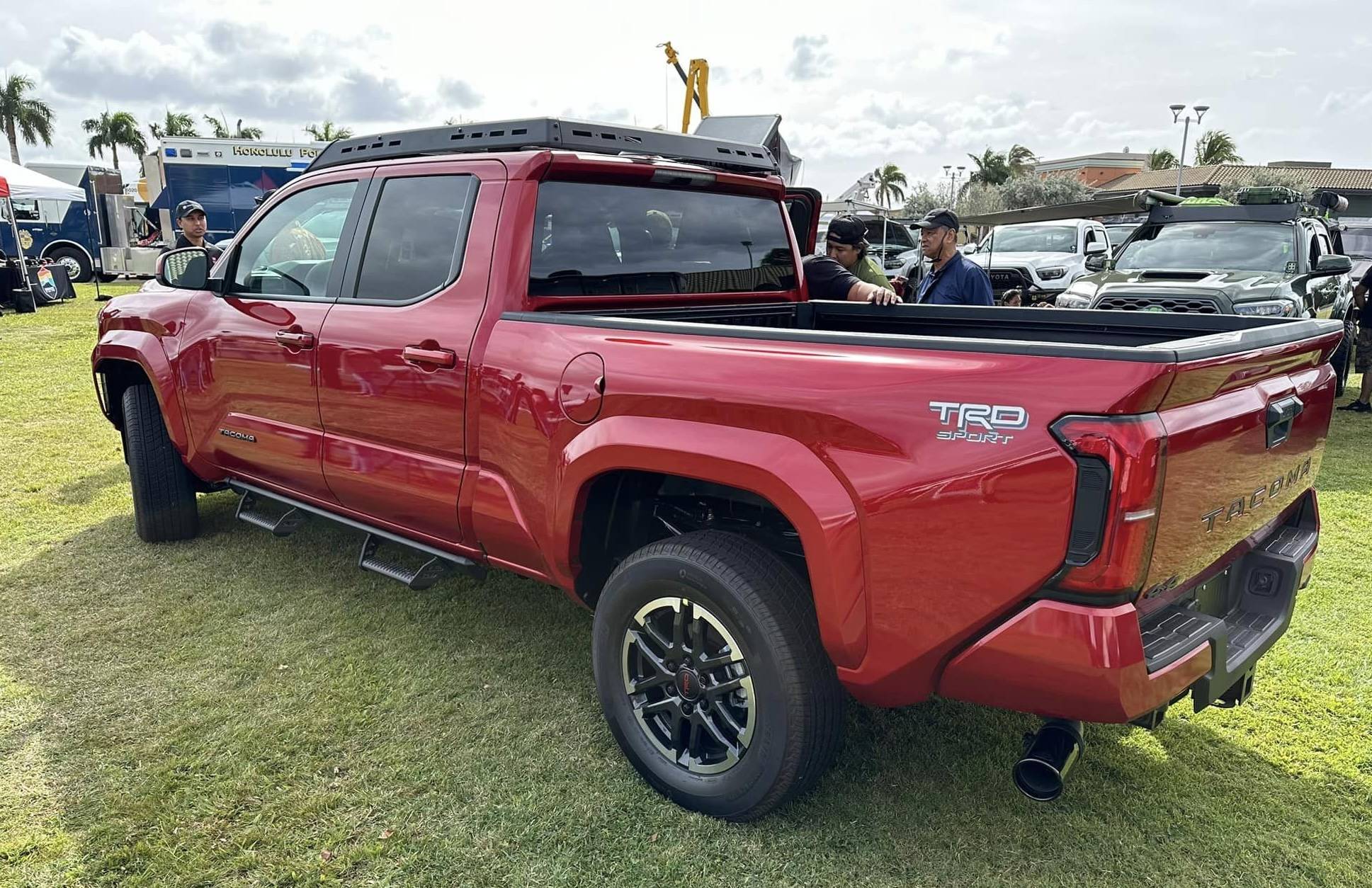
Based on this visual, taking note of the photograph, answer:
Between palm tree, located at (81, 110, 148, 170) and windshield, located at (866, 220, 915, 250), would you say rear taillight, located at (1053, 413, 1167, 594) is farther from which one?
palm tree, located at (81, 110, 148, 170)

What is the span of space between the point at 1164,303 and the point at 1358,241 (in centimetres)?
1296

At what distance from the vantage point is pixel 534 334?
2766 mm

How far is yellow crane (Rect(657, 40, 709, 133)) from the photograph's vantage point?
→ 16797 millimetres

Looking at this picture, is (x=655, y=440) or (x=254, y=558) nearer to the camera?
(x=655, y=440)

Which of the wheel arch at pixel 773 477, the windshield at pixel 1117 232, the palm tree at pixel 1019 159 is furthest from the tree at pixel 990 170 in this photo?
the wheel arch at pixel 773 477

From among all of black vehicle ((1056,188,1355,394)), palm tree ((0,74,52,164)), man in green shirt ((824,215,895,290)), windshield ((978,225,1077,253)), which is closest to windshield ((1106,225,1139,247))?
windshield ((978,225,1077,253))

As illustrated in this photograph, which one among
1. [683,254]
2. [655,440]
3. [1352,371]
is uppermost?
[683,254]

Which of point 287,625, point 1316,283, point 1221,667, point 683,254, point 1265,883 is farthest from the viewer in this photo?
point 1316,283

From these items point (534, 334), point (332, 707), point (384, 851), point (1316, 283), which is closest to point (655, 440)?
point (534, 334)

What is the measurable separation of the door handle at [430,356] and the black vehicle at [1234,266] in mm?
6273

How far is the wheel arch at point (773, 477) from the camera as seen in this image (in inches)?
82.9

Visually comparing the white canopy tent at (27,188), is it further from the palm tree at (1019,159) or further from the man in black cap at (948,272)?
the palm tree at (1019,159)

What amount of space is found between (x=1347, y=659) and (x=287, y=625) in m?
4.23

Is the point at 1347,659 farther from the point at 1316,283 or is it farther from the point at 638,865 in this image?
the point at 1316,283
